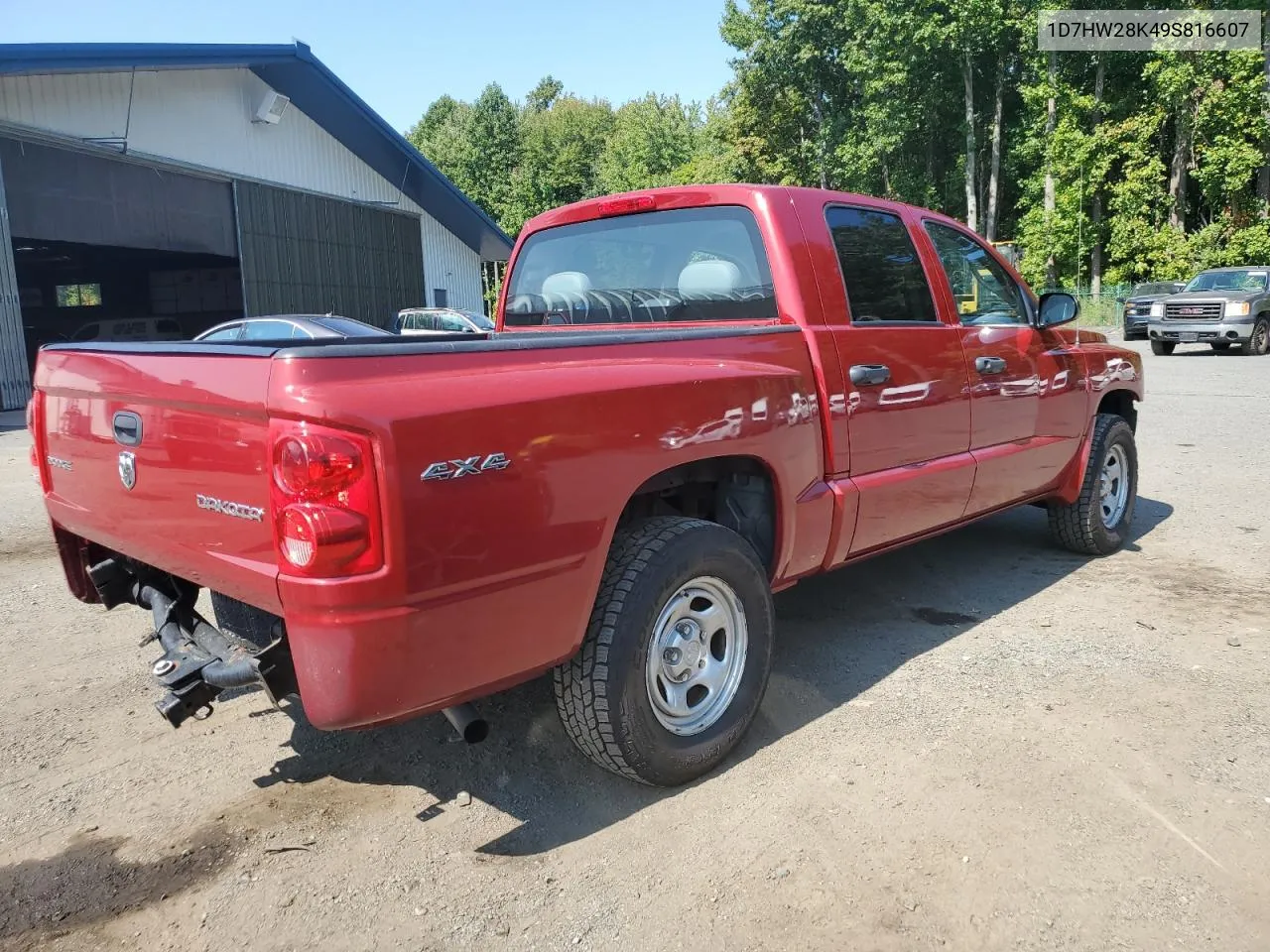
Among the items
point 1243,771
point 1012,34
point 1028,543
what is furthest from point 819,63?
point 1243,771

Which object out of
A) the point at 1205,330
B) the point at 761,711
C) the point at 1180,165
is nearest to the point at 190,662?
the point at 761,711

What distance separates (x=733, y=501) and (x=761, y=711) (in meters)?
0.82

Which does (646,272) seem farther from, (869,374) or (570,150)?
(570,150)

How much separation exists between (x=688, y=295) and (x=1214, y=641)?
2.80m

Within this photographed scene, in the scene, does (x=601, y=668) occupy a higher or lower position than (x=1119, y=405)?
lower

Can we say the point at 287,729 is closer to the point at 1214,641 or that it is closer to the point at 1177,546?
the point at 1214,641

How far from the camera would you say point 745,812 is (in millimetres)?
2918

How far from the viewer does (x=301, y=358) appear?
2.20 metres

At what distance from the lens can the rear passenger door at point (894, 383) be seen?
3717mm

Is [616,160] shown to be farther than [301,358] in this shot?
Yes

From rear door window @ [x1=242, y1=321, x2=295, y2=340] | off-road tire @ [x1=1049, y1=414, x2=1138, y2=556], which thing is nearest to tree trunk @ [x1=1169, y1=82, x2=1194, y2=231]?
rear door window @ [x1=242, y1=321, x2=295, y2=340]

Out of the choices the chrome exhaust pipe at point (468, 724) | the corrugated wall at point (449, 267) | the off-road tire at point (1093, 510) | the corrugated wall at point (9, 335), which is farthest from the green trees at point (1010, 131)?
the chrome exhaust pipe at point (468, 724)

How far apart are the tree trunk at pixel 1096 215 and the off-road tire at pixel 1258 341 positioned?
1208cm

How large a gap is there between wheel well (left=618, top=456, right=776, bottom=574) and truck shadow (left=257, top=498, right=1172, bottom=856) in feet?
2.29
